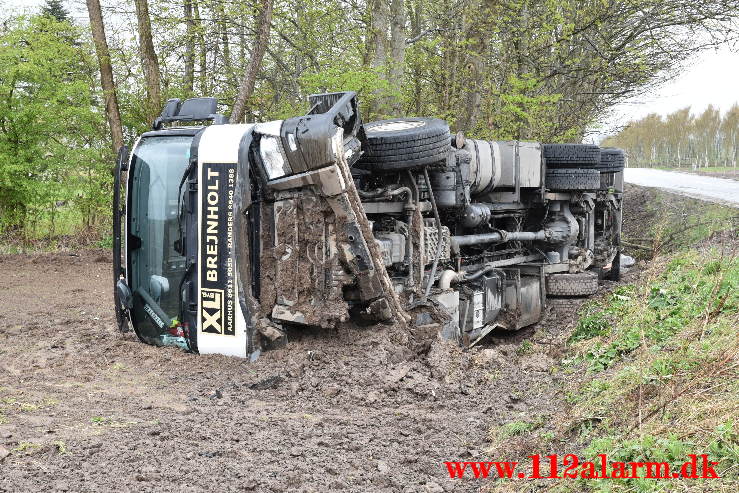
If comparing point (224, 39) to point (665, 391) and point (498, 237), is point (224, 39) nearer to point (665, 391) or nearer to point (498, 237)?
point (498, 237)

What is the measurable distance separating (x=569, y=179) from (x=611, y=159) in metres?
1.83

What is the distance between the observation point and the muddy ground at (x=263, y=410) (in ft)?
10.5

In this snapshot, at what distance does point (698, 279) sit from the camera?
628 centimetres

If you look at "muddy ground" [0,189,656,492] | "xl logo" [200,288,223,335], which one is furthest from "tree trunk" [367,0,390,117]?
"xl logo" [200,288,223,335]

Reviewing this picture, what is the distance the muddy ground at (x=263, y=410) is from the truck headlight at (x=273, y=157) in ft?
4.03

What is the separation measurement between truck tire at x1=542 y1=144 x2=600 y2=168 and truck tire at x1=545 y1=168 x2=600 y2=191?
89 mm

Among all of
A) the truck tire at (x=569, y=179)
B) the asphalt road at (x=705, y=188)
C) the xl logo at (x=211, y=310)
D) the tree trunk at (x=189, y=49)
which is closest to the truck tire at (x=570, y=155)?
the truck tire at (x=569, y=179)

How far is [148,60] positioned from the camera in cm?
1286

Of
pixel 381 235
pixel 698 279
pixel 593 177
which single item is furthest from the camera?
pixel 593 177

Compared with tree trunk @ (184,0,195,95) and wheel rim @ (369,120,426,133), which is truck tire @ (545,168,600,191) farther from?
tree trunk @ (184,0,195,95)

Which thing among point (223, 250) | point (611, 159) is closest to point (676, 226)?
point (611, 159)

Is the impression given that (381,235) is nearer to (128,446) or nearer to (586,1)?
(128,446)

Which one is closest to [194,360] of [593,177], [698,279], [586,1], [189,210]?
[189,210]

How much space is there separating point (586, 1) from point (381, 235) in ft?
37.9
